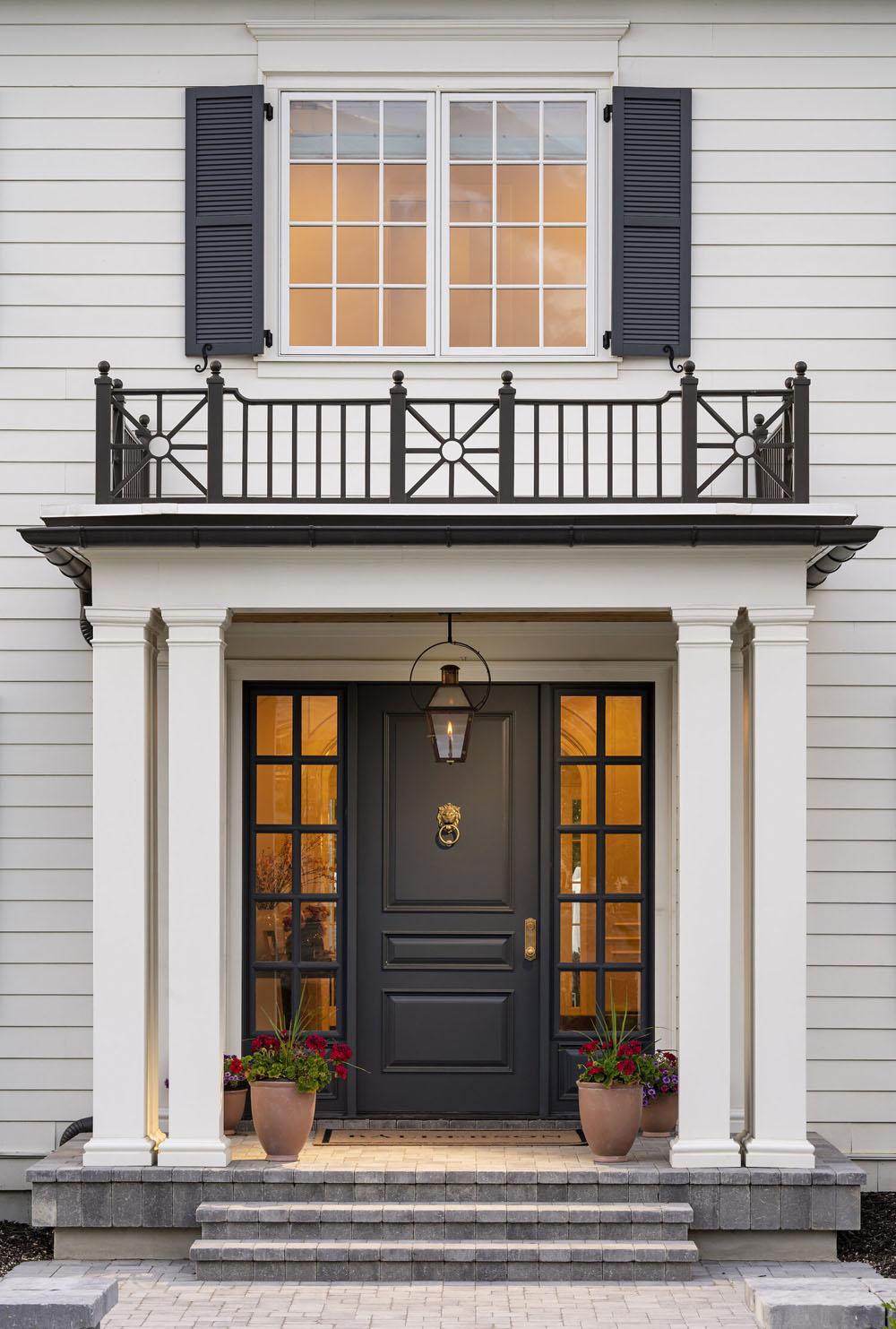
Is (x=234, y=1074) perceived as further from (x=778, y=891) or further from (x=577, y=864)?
(x=778, y=891)

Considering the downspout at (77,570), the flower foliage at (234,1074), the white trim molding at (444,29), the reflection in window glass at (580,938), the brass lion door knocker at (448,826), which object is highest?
the white trim molding at (444,29)

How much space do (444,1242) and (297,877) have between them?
2.33 meters

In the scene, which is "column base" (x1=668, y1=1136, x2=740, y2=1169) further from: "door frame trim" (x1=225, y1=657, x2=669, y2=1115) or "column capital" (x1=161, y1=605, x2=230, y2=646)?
"column capital" (x1=161, y1=605, x2=230, y2=646)

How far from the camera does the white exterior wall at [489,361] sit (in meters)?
7.69

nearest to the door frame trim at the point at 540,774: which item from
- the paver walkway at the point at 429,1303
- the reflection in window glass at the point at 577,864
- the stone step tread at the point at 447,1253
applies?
the reflection in window glass at the point at 577,864

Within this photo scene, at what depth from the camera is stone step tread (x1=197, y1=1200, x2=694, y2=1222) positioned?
6324mm

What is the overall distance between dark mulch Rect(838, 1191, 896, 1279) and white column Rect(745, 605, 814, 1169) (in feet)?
2.23

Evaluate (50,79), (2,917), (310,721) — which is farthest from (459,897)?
(50,79)

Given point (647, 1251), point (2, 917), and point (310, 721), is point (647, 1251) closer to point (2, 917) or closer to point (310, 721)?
point (310, 721)

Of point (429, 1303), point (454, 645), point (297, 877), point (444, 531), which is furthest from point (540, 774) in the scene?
point (429, 1303)

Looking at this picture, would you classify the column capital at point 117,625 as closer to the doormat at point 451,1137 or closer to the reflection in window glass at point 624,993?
the doormat at point 451,1137

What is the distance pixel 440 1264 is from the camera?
628 centimetres

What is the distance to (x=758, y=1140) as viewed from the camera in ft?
21.1

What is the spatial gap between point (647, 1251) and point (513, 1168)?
29.2 inches
